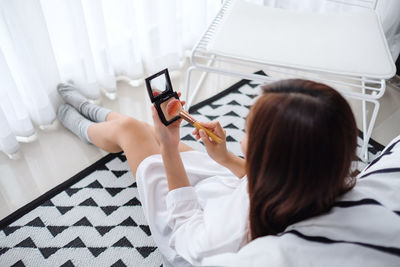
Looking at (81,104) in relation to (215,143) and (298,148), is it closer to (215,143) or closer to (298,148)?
(215,143)

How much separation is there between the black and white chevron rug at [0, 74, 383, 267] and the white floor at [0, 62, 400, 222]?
0.19 ft

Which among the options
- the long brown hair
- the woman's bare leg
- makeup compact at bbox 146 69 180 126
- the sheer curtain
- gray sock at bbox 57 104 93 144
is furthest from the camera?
gray sock at bbox 57 104 93 144

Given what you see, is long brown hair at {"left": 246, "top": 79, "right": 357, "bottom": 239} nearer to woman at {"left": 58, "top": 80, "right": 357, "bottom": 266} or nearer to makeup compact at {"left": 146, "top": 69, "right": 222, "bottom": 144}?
woman at {"left": 58, "top": 80, "right": 357, "bottom": 266}

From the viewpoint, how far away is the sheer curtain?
4.22 ft

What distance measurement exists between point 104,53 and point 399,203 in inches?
49.8

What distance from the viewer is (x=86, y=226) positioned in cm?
118

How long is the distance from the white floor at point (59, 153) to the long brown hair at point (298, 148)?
957 mm

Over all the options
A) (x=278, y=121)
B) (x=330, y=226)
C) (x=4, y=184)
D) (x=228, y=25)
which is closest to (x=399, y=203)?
(x=330, y=226)

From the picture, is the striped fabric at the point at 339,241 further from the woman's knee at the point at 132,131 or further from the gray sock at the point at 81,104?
the gray sock at the point at 81,104

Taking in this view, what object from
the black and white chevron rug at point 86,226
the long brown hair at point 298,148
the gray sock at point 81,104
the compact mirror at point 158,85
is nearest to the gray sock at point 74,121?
the gray sock at point 81,104

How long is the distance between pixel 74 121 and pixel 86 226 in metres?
0.45

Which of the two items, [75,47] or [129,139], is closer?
[129,139]

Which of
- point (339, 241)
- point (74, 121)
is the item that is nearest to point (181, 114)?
point (339, 241)

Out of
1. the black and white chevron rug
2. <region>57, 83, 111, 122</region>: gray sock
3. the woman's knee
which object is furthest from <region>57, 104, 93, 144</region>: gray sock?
the woman's knee
